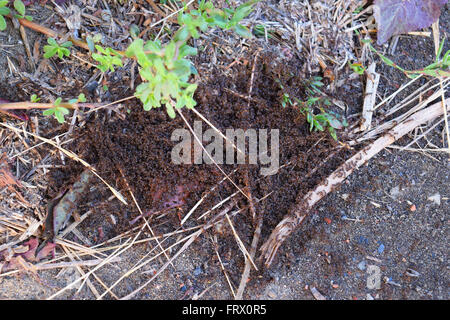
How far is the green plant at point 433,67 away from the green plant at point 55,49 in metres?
1.34

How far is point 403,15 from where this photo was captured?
2062 mm

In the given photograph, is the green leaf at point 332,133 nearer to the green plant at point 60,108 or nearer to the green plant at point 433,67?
the green plant at point 433,67

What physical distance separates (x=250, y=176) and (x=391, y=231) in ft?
2.14

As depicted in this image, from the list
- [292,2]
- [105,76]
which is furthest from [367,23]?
[105,76]

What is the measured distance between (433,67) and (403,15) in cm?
28

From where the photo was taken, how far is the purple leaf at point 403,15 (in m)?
2.05

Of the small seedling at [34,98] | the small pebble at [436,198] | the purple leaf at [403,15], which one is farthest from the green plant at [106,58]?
the small pebble at [436,198]

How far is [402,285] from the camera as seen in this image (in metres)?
1.80

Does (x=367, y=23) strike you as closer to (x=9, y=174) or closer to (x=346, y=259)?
(x=346, y=259)

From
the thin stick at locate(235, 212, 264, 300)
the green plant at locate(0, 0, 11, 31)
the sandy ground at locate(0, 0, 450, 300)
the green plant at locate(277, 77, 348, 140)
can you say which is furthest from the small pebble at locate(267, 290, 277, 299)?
the green plant at locate(0, 0, 11, 31)

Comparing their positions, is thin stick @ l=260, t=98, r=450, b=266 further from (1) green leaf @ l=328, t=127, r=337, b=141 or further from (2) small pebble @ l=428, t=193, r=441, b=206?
(2) small pebble @ l=428, t=193, r=441, b=206

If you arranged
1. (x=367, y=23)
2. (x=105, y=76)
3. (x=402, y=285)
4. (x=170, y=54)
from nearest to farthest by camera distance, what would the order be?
(x=170, y=54) < (x=402, y=285) < (x=105, y=76) < (x=367, y=23)

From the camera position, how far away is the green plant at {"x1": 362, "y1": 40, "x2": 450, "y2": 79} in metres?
1.99

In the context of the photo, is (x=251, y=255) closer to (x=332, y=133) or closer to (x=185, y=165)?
(x=185, y=165)
